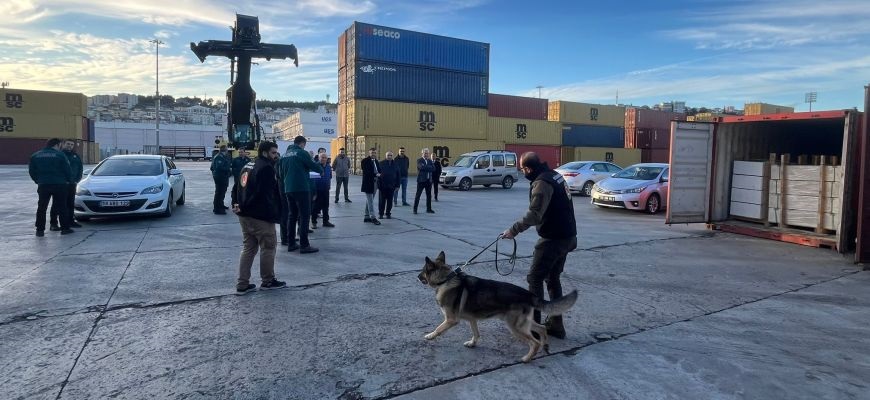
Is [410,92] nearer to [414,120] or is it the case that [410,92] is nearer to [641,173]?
[414,120]

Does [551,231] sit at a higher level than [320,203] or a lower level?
higher

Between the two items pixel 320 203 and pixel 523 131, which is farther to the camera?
pixel 523 131

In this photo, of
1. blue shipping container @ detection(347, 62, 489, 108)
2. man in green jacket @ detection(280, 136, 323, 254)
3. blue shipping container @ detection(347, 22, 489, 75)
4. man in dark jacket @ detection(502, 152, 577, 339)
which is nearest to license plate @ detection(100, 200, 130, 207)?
man in green jacket @ detection(280, 136, 323, 254)

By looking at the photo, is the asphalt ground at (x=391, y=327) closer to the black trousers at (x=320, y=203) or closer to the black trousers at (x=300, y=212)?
the black trousers at (x=300, y=212)

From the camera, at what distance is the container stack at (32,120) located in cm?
4334

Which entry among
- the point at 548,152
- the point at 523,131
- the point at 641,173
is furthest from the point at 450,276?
the point at 548,152

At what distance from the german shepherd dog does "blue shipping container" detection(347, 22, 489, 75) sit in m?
27.6

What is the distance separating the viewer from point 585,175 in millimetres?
18703

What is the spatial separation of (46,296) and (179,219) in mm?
5904

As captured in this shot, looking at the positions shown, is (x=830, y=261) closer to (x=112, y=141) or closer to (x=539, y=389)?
(x=539, y=389)

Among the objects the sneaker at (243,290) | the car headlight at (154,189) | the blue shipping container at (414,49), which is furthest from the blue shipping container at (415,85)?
the sneaker at (243,290)

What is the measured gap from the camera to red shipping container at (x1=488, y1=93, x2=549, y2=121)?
3978 cm

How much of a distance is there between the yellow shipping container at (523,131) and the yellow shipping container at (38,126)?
3739 centimetres

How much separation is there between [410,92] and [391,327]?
93.5 feet
